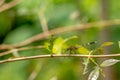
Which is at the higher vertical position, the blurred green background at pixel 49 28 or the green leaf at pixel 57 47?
the green leaf at pixel 57 47

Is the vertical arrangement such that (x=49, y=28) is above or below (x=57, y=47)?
below

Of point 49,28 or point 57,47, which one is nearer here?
point 57,47

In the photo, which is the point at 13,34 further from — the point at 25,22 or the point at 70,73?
the point at 70,73

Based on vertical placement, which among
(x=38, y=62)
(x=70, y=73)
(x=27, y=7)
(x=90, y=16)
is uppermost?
(x=27, y=7)

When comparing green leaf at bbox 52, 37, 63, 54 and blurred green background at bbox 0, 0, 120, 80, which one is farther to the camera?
blurred green background at bbox 0, 0, 120, 80

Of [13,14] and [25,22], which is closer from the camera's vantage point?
[13,14]

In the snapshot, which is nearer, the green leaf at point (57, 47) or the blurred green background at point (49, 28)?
the green leaf at point (57, 47)

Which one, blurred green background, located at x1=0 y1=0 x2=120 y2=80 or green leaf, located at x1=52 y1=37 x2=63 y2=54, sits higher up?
green leaf, located at x1=52 y1=37 x2=63 y2=54

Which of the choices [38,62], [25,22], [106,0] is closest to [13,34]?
[25,22]
